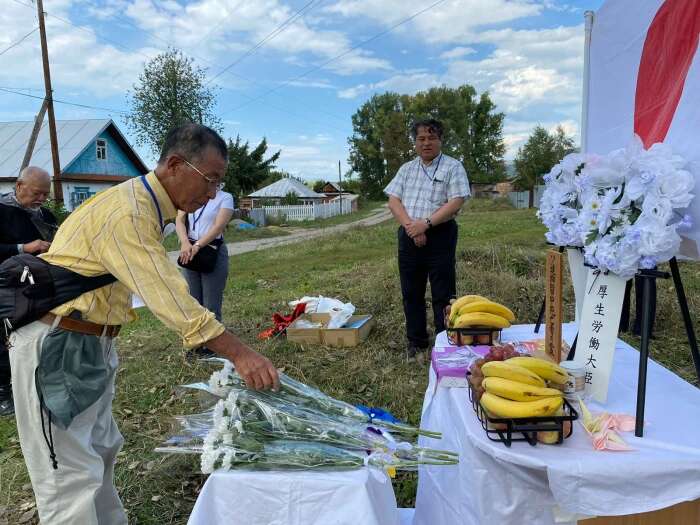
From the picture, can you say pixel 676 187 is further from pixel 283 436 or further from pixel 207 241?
pixel 207 241

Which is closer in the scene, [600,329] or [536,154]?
[600,329]

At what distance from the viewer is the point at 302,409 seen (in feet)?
5.36

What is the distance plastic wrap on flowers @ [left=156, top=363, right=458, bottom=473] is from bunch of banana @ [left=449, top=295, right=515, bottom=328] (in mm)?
700

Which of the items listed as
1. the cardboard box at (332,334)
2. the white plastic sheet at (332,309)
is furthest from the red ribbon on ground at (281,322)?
the cardboard box at (332,334)

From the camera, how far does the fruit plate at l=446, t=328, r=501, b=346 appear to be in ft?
7.11

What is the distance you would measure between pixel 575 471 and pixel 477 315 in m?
0.97

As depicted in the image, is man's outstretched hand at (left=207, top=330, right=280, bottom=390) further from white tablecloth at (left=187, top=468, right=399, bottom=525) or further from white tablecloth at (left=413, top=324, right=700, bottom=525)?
white tablecloth at (left=413, top=324, right=700, bottom=525)

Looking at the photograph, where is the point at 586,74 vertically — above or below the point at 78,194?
below

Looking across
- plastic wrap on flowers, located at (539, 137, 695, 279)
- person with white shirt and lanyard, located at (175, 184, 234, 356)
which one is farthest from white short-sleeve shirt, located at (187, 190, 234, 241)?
plastic wrap on flowers, located at (539, 137, 695, 279)

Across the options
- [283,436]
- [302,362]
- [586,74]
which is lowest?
[302,362]

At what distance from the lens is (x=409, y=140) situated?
1647 inches

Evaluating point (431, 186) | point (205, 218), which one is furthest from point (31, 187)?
point (431, 186)

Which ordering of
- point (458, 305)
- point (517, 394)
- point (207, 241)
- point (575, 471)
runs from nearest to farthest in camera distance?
point (575, 471)
point (517, 394)
point (458, 305)
point (207, 241)

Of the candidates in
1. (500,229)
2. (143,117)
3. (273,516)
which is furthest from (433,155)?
(143,117)
